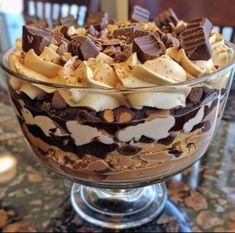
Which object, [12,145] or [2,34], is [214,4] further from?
[12,145]

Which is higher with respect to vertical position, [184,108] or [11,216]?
[184,108]

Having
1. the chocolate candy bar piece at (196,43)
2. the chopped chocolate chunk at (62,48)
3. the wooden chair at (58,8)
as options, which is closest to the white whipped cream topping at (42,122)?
the chopped chocolate chunk at (62,48)

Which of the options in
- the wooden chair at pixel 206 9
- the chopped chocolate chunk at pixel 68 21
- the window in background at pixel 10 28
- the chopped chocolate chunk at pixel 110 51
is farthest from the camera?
the window in background at pixel 10 28

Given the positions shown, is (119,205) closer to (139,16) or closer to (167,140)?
(167,140)

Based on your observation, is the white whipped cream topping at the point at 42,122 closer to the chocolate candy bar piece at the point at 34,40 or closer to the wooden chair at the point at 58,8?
the chocolate candy bar piece at the point at 34,40

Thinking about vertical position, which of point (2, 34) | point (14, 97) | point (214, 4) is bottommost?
point (2, 34)

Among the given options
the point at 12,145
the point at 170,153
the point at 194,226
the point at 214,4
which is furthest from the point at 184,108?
the point at 214,4
